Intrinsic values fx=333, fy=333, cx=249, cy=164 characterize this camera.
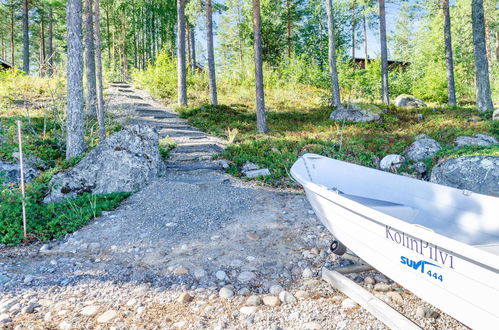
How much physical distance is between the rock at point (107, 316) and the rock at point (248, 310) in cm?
119

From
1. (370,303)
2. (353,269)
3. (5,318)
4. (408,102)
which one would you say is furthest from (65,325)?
(408,102)

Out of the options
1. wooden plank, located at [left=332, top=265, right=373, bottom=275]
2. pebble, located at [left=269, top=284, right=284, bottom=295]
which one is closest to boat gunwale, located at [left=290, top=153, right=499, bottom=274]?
wooden plank, located at [left=332, top=265, right=373, bottom=275]

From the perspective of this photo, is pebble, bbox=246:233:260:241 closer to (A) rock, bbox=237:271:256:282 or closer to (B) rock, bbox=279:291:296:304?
(A) rock, bbox=237:271:256:282

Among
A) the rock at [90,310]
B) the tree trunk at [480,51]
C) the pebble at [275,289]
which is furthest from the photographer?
the tree trunk at [480,51]

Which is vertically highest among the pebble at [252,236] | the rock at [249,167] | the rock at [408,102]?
the rock at [408,102]

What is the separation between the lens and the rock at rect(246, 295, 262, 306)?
3.34 m

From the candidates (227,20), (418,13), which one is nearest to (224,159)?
(418,13)

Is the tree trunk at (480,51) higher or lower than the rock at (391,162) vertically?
higher

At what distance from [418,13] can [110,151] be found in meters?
17.6

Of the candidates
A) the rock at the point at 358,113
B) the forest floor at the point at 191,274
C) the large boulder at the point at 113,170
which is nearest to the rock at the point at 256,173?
the forest floor at the point at 191,274

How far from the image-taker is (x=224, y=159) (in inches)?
361

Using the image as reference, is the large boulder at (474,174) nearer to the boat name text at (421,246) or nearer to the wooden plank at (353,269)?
the wooden plank at (353,269)

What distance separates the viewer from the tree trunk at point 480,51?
479 inches

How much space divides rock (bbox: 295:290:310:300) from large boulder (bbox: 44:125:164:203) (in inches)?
180
